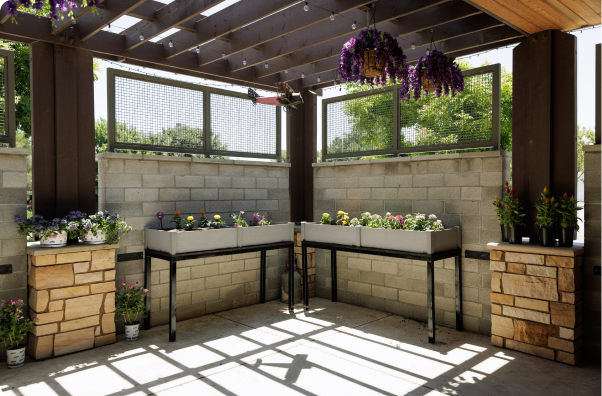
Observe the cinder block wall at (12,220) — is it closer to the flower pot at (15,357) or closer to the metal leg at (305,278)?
the flower pot at (15,357)

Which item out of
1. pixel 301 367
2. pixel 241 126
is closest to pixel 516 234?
pixel 301 367

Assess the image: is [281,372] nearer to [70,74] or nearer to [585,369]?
[585,369]

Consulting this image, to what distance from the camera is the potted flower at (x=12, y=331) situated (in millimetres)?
3344

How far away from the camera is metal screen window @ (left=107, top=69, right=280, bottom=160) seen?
14.5ft

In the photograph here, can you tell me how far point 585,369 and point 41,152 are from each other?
4.91 meters

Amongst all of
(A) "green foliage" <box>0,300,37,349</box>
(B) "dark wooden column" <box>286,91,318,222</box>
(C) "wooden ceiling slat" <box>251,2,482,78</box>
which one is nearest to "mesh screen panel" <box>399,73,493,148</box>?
(C) "wooden ceiling slat" <box>251,2,482,78</box>

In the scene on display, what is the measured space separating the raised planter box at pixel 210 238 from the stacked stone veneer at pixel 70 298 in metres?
0.47

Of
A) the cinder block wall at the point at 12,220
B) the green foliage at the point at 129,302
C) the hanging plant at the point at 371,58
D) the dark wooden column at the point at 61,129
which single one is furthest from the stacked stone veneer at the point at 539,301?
the cinder block wall at the point at 12,220

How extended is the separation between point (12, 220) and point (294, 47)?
3.15 m

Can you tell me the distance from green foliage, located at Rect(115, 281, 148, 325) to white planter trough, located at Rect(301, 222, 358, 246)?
1885 mm

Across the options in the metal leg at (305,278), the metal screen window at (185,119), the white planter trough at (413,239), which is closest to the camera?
the white planter trough at (413,239)

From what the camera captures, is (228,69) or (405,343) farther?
(228,69)

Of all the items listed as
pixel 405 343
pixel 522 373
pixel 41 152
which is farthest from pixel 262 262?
pixel 522 373

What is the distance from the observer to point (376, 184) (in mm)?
5129
